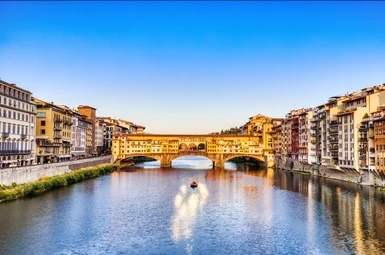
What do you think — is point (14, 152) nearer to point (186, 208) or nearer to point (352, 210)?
point (186, 208)

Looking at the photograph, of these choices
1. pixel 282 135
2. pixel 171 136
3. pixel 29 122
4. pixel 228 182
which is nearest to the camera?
pixel 29 122

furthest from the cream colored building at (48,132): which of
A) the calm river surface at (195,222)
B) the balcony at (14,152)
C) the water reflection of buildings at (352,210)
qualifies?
the water reflection of buildings at (352,210)

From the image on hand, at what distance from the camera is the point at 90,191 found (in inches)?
1961

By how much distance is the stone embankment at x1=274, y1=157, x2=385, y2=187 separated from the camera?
167 feet

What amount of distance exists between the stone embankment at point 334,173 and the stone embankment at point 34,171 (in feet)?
131

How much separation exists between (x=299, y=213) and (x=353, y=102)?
27.1 metres

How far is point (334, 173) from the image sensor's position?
6144 centimetres

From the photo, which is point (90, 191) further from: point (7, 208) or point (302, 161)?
point (302, 161)

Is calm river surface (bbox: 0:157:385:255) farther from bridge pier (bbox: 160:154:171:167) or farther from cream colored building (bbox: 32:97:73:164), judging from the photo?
bridge pier (bbox: 160:154:171:167)

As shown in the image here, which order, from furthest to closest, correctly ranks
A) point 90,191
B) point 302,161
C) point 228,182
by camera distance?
1. point 302,161
2. point 228,182
3. point 90,191

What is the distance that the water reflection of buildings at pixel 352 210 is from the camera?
27013mm

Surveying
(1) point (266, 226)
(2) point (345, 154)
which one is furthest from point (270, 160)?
(1) point (266, 226)

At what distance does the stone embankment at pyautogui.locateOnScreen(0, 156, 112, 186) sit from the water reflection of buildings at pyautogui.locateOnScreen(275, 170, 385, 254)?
29.7 metres

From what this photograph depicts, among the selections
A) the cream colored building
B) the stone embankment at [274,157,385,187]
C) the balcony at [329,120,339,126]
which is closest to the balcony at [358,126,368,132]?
the stone embankment at [274,157,385,187]
